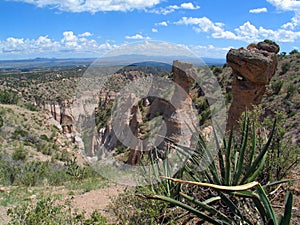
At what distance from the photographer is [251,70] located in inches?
343

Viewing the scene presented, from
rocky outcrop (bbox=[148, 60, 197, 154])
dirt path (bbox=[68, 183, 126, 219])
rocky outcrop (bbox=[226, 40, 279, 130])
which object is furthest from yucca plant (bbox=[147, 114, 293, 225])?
rocky outcrop (bbox=[148, 60, 197, 154])

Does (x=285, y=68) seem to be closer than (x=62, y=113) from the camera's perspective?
Yes

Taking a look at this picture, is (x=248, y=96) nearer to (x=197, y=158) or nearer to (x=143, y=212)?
(x=197, y=158)

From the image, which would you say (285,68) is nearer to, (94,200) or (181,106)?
(181,106)

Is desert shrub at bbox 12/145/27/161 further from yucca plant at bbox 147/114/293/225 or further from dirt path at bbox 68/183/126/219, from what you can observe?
yucca plant at bbox 147/114/293/225

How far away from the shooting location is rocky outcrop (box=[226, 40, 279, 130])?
8.55 m

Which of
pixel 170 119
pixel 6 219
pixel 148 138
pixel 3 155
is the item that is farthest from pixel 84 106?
pixel 6 219

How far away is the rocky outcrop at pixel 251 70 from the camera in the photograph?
8.55 metres

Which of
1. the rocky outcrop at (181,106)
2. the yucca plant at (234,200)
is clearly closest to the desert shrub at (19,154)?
the rocky outcrop at (181,106)

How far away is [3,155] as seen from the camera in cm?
1711

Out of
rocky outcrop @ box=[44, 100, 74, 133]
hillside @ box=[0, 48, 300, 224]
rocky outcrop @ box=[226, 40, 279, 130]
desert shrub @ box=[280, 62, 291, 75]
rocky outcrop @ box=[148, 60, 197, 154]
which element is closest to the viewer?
hillside @ box=[0, 48, 300, 224]

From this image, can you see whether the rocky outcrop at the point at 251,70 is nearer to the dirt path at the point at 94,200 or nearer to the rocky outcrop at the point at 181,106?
the rocky outcrop at the point at 181,106

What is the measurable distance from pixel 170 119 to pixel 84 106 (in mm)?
25159

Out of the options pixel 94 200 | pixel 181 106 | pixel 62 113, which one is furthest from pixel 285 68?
pixel 62 113
